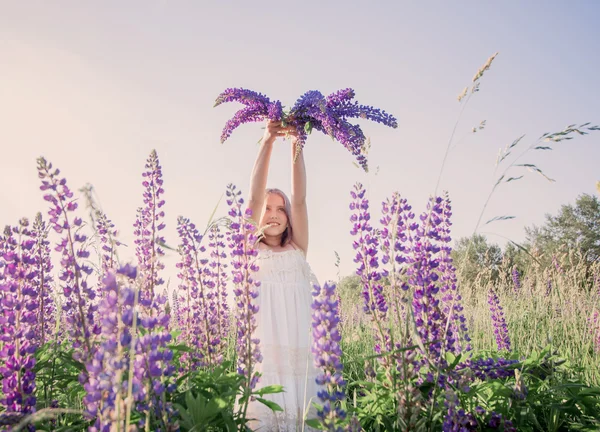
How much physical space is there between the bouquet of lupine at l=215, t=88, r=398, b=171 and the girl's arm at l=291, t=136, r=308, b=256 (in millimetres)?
493

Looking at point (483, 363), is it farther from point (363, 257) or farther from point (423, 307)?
point (363, 257)

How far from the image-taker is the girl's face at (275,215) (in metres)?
4.22

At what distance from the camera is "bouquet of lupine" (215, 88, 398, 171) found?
→ 123 inches

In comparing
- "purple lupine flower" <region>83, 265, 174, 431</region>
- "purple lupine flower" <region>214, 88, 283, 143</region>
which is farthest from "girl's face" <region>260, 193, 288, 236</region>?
"purple lupine flower" <region>83, 265, 174, 431</region>

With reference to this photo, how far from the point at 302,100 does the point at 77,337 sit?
220 centimetres

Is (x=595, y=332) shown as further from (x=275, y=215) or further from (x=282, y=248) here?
(x=275, y=215)

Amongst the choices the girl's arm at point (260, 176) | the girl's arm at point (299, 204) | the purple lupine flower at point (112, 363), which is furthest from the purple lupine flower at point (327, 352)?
the girl's arm at point (299, 204)

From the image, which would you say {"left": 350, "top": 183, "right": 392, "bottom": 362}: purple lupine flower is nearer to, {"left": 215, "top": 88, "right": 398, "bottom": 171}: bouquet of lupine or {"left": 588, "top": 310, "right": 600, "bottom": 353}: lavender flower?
{"left": 215, "top": 88, "right": 398, "bottom": 171}: bouquet of lupine

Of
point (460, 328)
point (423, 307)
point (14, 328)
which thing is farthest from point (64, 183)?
point (460, 328)

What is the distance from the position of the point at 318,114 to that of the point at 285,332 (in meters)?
1.76

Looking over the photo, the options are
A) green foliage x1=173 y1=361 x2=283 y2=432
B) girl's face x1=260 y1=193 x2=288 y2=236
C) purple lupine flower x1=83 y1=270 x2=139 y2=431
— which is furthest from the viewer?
girl's face x1=260 y1=193 x2=288 y2=236

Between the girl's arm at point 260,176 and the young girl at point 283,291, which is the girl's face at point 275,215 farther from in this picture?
the girl's arm at point 260,176

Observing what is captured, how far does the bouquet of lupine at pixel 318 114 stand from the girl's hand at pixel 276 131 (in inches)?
2.0

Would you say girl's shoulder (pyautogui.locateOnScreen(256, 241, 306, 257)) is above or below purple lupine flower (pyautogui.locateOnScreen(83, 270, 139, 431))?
above
